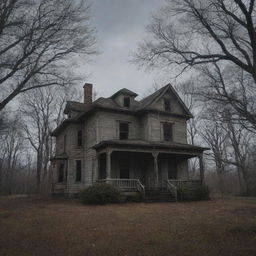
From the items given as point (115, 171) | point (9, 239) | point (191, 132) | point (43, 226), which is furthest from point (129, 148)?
point (191, 132)

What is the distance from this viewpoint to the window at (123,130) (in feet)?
75.5

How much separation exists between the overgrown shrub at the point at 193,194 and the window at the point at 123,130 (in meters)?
6.71

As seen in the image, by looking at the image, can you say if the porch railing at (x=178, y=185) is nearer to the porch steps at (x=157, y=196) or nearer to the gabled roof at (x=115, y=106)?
the porch steps at (x=157, y=196)

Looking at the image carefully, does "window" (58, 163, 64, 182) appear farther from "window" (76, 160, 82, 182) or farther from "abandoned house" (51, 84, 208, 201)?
"window" (76, 160, 82, 182)

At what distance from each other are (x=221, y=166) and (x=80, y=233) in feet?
111

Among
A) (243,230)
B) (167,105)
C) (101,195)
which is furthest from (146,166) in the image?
(243,230)

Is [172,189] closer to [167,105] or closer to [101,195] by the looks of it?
[101,195]

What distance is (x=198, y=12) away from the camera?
11.5m

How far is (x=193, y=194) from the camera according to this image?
1953 cm

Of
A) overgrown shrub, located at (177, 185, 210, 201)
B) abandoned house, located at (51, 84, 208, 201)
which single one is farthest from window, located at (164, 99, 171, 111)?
overgrown shrub, located at (177, 185, 210, 201)

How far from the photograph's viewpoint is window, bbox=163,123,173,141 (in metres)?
24.0

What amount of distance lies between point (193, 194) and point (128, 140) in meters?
6.52

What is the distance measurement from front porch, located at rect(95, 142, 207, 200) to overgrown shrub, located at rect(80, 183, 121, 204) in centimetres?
155

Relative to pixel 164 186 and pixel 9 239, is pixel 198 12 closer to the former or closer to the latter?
pixel 9 239
